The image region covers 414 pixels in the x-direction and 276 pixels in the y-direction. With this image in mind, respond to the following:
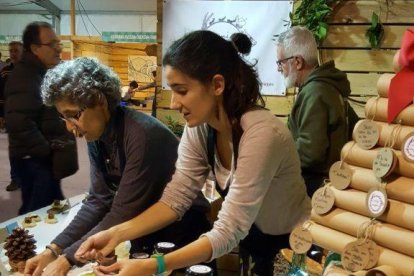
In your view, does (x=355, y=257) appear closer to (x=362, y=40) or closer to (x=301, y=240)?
(x=301, y=240)

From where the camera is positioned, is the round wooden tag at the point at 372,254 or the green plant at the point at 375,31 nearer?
the round wooden tag at the point at 372,254

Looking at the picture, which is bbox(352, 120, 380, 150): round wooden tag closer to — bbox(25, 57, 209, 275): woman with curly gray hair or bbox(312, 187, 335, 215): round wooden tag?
bbox(312, 187, 335, 215): round wooden tag

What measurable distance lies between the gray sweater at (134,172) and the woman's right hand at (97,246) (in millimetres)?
42

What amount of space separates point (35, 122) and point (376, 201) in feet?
6.70

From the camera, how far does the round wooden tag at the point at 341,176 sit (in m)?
0.84

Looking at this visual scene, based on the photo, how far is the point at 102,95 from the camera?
1.25m

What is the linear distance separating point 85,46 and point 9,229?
7482mm

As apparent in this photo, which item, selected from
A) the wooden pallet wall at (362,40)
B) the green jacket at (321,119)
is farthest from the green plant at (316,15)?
the green jacket at (321,119)

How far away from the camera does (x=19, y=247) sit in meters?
1.33

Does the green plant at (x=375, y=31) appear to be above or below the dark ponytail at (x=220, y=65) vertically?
above

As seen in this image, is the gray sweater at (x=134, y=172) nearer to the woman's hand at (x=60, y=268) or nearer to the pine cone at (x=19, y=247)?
the woman's hand at (x=60, y=268)

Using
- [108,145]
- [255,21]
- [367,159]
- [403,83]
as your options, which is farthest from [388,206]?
[255,21]

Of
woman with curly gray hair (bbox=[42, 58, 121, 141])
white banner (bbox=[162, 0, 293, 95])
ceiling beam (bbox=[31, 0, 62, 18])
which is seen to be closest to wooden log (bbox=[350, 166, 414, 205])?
woman with curly gray hair (bbox=[42, 58, 121, 141])

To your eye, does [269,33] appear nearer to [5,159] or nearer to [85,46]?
[5,159]
